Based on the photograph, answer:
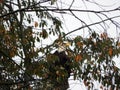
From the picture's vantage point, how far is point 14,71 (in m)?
4.22

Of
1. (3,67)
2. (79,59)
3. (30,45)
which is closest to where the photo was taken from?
(79,59)

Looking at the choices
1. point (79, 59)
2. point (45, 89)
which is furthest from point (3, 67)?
point (79, 59)

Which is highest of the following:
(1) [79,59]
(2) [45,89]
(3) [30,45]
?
(3) [30,45]

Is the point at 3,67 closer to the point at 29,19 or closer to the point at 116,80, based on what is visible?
the point at 29,19

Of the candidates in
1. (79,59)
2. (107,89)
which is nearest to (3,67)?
(79,59)

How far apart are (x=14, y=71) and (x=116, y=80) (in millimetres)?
1446

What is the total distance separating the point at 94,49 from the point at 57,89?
0.74 meters

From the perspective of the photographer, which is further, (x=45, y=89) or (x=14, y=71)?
(x=14, y=71)

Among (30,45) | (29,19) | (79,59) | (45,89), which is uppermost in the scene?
(29,19)

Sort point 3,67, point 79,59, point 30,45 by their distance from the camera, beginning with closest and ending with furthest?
1. point 79,59
2. point 30,45
3. point 3,67

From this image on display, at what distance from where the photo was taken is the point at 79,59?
3.72 metres

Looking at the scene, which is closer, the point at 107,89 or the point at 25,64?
the point at 25,64

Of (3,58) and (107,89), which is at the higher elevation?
(3,58)

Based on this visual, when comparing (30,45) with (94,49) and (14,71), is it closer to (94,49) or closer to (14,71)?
(14,71)
